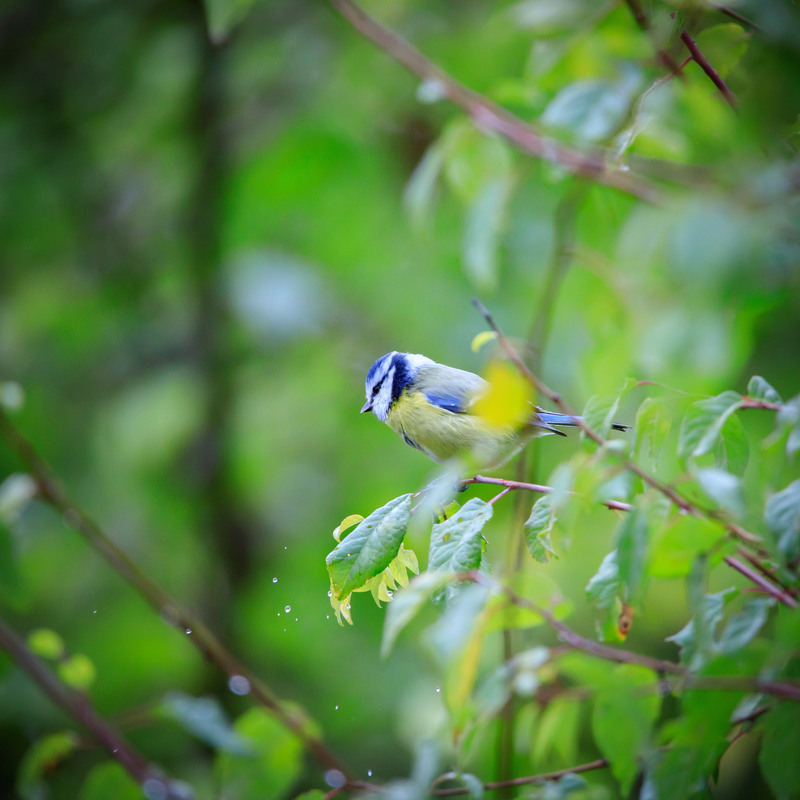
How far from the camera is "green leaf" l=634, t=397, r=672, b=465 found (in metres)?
0.66

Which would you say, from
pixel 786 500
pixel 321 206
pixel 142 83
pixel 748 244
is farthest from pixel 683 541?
pixel 142 83

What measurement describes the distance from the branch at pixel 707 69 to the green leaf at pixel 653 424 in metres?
0.28

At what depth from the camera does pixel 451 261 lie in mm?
2180

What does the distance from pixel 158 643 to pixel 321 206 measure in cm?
146

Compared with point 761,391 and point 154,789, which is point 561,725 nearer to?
point 761,391

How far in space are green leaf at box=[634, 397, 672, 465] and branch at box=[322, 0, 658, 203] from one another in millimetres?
187

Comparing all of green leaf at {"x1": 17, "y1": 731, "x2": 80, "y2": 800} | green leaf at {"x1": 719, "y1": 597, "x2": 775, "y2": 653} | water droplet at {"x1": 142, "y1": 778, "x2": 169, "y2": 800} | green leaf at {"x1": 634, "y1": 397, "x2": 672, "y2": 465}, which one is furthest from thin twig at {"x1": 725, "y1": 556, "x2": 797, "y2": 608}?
green leaf at {"x1": 17, "y1": 731, "x2": 80, "y2": 800}

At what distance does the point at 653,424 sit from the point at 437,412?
696mm

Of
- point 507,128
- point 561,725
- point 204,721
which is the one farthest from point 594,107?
point 204,721

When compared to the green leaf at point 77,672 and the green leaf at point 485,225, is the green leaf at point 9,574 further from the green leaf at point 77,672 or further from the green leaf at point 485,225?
the green leaf at point 485,225

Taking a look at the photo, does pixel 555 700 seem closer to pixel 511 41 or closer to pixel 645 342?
pixel 645 342

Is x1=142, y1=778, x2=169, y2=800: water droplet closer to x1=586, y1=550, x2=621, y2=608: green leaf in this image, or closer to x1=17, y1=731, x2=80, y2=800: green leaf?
x1=17, y1=731, x2=80, y2=800: green leaf

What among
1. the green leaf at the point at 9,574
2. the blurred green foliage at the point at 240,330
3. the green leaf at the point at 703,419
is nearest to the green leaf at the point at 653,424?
the green leaf at the point at 703,419

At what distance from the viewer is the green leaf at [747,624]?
56 cm
